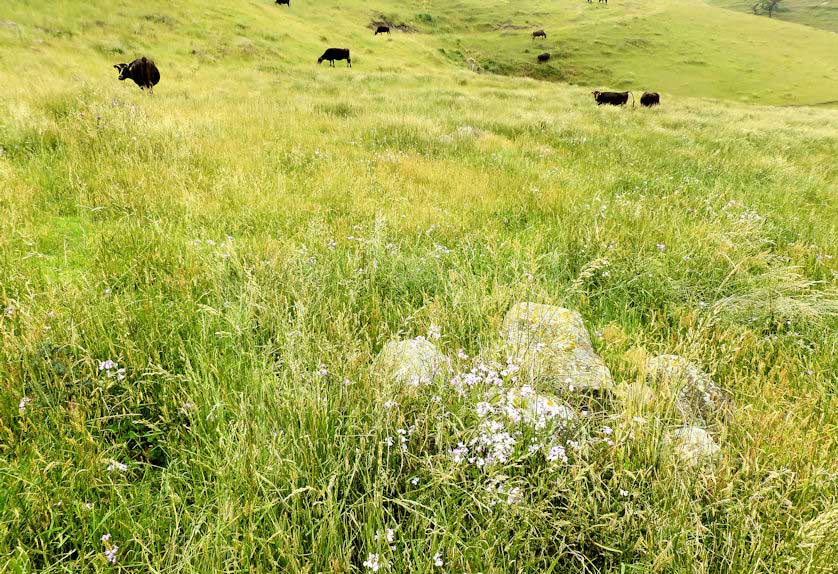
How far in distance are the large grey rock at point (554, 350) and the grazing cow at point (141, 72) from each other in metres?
16.5

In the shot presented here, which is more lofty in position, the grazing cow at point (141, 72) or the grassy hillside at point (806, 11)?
the grassy hillside at point (806, 11)

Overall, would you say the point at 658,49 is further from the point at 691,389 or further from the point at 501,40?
the point at 691,389

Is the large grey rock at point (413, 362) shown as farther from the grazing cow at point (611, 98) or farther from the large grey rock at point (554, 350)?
the grazing cow at point (611, 98)

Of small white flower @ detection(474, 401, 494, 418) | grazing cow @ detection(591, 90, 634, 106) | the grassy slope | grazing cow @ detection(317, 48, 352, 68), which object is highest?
the grassy slope

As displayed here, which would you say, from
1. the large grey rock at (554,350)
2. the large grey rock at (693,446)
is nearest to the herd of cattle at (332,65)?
the large grey rock at (554,350)

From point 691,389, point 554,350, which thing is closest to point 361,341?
point 554,350

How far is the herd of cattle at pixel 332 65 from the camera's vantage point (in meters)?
13.7

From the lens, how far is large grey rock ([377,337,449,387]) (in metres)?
2.15

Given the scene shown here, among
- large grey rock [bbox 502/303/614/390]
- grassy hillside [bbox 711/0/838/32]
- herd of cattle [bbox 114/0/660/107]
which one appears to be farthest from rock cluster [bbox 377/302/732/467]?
grassy hillside [bbox 711/0/838/32]

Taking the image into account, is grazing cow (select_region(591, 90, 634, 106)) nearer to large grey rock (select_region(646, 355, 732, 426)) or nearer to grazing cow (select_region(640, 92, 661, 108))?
grazing cow (select_region(640, 92, 661, 108))

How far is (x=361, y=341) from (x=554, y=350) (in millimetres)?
1246

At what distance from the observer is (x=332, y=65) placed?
3281cm

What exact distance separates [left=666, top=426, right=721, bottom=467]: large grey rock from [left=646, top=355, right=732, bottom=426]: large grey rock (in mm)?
126

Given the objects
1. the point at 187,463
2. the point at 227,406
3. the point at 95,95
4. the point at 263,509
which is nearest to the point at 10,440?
the point at 187,463
